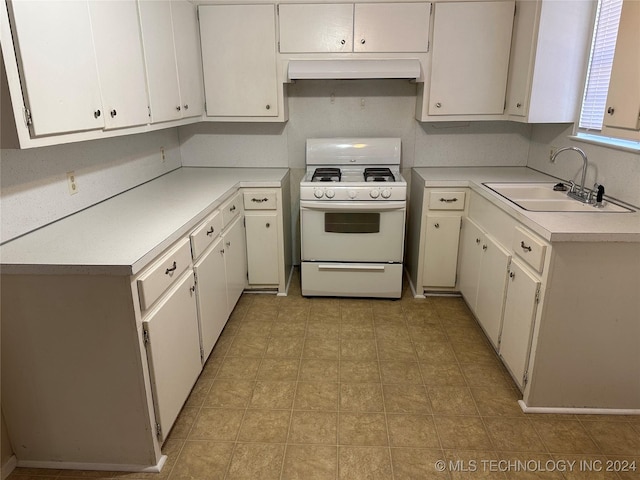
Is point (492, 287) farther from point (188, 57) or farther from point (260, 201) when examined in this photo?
point (188, 57)

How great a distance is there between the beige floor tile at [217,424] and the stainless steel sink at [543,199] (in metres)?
1.81

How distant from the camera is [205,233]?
231cm

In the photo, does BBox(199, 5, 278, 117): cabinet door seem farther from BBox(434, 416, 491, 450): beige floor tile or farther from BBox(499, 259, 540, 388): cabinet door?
BBox(434, 416, 491, 450): beige floor tile

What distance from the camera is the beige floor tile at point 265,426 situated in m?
1.96

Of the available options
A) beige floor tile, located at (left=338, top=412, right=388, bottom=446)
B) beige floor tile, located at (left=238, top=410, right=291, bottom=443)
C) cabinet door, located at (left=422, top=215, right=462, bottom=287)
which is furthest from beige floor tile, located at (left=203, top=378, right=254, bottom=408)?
cabinet door, located at (left=422, top=215, right=462, bottom=287)

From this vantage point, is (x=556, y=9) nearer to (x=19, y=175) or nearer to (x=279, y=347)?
(x=279, y=347)

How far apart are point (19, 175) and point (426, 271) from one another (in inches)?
102

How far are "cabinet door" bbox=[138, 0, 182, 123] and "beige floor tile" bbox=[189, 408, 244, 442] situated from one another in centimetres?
160

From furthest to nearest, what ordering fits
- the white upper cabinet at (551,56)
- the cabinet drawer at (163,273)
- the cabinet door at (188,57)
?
1. the cabinet door at (188,57)
2. the white upper cabinet at (551,56)
3. the cabinet drawer at (163,273)

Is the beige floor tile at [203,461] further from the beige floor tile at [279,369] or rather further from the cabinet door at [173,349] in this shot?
the beige floor tile at [279,369]

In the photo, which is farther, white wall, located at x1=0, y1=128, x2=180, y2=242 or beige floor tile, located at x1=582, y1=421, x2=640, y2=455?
beige floor tile, located at x1=582, y1=421, x2=640, y2=455

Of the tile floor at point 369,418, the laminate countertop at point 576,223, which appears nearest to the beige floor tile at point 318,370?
the tile floor at point 369,418

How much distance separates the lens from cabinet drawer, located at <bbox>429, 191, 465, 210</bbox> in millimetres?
3084

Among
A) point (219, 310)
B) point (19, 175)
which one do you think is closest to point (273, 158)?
point (219, 310)
